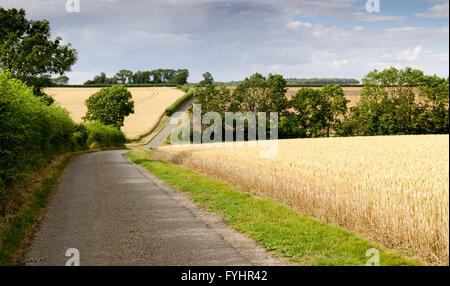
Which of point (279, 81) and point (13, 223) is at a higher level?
point (279, 81)

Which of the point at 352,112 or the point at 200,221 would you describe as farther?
the point at 352,112

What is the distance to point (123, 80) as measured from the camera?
169 m

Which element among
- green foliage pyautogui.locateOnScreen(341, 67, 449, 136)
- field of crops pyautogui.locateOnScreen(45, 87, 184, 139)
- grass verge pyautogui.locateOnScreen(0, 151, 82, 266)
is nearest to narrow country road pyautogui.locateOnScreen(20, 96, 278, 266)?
grass verge pyautogui.locateOnScreen(0, 151, 82, 266)

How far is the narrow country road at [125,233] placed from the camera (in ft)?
22.4

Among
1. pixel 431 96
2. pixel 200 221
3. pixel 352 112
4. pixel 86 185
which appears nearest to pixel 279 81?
pixel 352 112

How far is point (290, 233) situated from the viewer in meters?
8.18

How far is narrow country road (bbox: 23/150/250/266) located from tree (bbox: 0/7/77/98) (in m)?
26.9

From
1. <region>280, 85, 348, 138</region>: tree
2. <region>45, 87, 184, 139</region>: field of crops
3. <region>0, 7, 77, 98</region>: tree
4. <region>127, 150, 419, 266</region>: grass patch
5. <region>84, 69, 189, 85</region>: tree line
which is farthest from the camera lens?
<region>84, 69, 189, 85</region>: tree line

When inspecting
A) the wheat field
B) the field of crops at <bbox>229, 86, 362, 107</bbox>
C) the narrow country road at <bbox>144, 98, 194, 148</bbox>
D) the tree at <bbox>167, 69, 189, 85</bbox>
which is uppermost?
the tree at <bbox>167, 69, 189, 85</bbox>

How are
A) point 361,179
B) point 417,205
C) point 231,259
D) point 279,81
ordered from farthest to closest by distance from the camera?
point 279,81 < point 361,179 < point 417,205 < point 231,259

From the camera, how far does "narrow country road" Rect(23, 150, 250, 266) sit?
22.4ft

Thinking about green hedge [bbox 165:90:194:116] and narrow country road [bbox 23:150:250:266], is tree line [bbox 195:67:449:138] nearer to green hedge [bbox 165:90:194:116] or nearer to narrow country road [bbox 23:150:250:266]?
green hedge [bbox 165:90:194:116]
